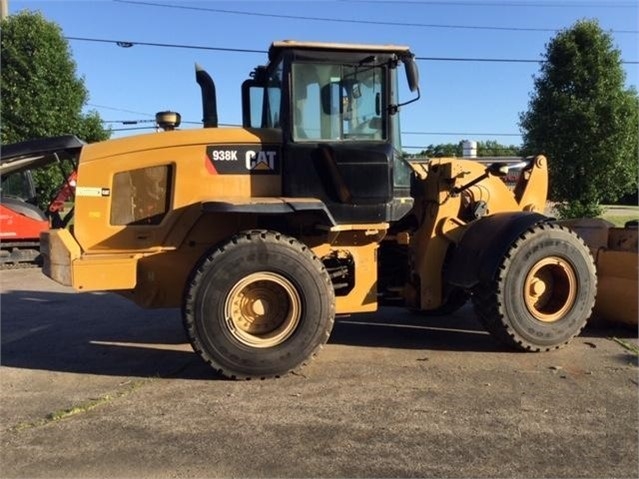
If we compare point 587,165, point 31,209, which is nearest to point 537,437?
point 31,209

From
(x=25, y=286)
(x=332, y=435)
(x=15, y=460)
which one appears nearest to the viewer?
(x=15, y=460)

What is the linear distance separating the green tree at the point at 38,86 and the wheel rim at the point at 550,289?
14.6 m

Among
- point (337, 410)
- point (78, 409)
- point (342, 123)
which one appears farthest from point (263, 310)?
point (342, 123)

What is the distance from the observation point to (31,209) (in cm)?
1431

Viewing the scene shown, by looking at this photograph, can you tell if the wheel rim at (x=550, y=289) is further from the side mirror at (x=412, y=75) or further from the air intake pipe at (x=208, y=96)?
the air intake pipe at (x=208, y=96)

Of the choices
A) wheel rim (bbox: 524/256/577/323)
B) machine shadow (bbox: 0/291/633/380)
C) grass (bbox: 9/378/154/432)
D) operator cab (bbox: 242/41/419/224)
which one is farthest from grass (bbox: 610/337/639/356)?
grass (bbox: 9/378/154/432)

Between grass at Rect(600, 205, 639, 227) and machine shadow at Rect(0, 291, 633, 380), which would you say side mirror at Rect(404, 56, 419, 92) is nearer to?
machine shadow at Rect(0, 291, 633, 380)

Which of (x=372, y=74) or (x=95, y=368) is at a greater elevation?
(x=372, y=74)

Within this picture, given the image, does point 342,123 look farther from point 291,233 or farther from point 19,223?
point 19,223

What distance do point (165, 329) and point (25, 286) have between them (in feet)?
17.0

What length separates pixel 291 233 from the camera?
620 centimetres

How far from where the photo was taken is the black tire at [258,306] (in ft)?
17.5

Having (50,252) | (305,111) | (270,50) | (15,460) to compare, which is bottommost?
(15,460)

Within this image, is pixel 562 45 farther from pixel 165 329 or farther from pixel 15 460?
pixel 15 460
